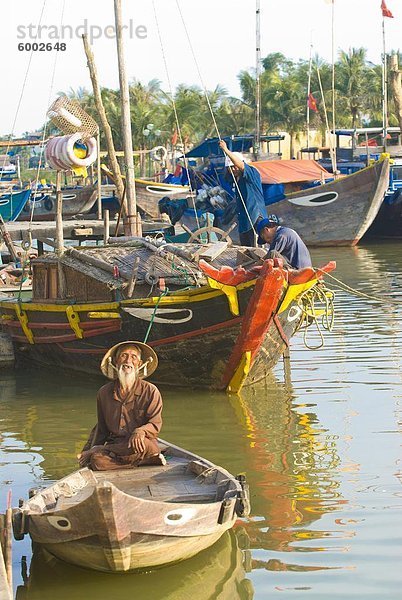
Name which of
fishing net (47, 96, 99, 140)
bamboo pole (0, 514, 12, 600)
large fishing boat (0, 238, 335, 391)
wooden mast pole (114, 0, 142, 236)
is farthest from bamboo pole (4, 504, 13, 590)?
wooden mast pole (114, 0, 142, 236)

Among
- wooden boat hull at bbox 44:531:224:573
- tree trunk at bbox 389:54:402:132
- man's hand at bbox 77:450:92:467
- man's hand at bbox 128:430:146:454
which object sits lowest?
wooden boat hull at bbox 44:531:224:573

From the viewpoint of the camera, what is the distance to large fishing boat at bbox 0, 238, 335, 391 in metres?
11.5

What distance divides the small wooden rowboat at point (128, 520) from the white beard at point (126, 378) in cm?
72

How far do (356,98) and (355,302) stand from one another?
38698 mm

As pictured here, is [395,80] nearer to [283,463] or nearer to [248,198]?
[248,198]

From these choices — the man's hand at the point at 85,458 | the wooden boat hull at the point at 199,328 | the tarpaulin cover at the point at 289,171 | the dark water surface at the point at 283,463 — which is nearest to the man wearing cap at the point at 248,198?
the dark water surface at the point at 283,463

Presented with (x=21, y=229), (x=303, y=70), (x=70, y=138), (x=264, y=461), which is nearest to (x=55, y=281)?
(x=70, y=138)

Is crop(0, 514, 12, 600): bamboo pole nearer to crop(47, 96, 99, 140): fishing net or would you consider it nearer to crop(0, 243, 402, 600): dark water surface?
crop(0, 243, 402, 600): dark water surface

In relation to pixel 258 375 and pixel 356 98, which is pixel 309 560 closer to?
pixel 258 375

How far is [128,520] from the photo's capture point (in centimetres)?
615

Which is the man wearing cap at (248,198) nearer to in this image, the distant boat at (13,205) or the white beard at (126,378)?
the white beard at (126,378)

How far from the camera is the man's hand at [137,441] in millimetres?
7535

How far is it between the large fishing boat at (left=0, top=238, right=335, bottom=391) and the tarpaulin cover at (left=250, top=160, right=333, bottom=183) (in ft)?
68.6

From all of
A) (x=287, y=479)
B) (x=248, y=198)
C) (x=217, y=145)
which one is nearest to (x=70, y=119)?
(x=248, y=198)
